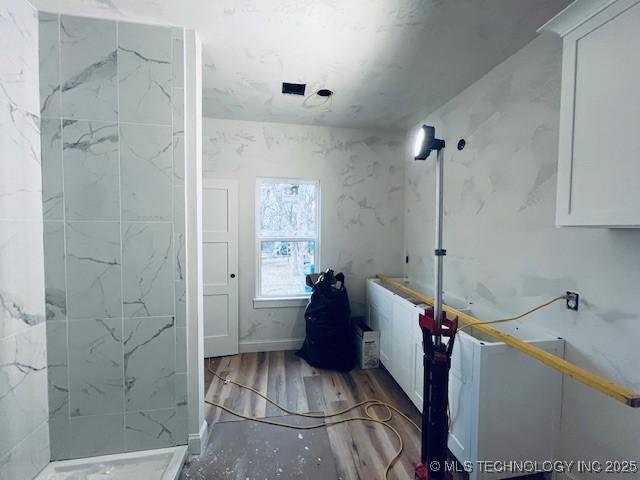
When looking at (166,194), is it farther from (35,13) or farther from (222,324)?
(222,324)

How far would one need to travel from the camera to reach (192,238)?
161 cm

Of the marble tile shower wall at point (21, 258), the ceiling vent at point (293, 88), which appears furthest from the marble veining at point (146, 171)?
the ceiling vent at point (293, 88)

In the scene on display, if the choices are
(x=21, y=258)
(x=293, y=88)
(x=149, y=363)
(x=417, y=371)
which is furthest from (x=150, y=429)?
(x=293, y=88)

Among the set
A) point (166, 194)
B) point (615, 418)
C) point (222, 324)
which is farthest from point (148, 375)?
point (615, 418)

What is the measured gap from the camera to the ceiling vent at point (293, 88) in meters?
2.17

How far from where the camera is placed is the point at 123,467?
153 centimetres

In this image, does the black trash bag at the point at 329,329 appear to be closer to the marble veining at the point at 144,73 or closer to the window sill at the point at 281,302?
the window sill at the point at 281,302

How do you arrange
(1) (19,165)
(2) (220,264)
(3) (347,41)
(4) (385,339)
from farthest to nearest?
(2) (220,264) → (4) (385,339) → (3) (347,41) → (1) (19,165)

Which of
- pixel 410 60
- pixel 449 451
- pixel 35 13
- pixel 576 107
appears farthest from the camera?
pixel 410 60

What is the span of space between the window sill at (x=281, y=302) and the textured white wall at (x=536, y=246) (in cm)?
149

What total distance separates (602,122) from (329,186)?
2.27 metres

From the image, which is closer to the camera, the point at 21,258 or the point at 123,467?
the point at 21,258

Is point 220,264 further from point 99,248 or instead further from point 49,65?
point 49,65

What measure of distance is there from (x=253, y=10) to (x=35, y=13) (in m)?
1.09
